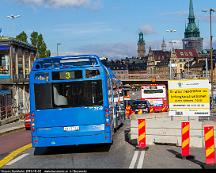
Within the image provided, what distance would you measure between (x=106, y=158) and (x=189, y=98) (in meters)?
4.12

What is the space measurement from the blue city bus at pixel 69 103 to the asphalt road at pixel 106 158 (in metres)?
0.61

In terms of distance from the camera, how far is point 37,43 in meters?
96.7

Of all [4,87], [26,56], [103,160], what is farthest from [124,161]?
[26,56]

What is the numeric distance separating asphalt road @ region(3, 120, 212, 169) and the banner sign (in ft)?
4.22

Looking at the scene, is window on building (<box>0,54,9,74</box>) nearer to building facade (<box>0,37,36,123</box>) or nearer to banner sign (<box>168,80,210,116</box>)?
building facade (<box>0,37,36,123</box>)

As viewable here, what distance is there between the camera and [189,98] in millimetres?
17641

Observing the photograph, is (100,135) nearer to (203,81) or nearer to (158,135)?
(158,135)

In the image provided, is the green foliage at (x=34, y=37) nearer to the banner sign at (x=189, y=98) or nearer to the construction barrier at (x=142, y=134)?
the banner sign at (x=189, y=98)

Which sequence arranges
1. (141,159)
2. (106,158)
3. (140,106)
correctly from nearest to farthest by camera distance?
(141,159), (106,158), (140,106)

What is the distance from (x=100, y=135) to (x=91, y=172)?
6361 mm

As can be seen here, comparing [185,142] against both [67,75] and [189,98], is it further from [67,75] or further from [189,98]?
[67,75]

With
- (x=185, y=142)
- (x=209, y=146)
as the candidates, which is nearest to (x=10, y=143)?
(x=185, y=142)

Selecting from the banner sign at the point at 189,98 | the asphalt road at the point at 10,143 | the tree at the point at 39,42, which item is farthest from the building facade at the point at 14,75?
the banner sign at the point at 189,98

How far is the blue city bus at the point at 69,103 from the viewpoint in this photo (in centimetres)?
1603
